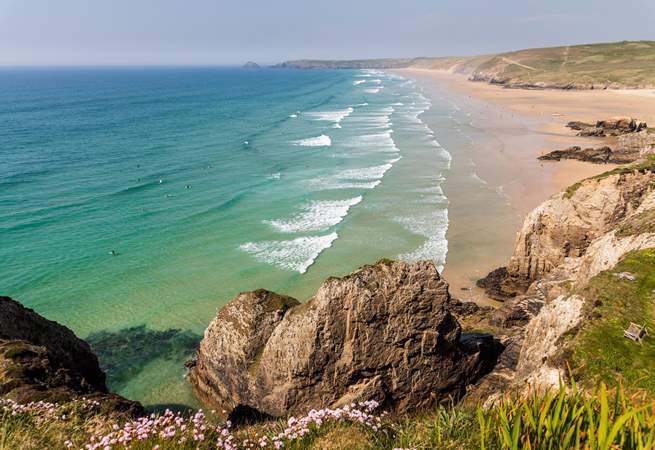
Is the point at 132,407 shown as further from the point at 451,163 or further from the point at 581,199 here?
the point at 451,163

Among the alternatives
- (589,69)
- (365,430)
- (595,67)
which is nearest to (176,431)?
(365,430)

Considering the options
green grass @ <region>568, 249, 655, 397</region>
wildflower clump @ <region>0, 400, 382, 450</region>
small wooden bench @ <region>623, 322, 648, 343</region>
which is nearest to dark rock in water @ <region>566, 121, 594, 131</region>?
green grass @ <region>568, 249, 655, 397</region>

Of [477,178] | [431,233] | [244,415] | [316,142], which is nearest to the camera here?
[244,415]

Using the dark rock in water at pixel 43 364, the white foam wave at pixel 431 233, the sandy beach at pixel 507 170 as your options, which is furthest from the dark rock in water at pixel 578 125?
the dark rock in water at pixel 43 364

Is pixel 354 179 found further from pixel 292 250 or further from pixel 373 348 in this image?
pixel 373 348

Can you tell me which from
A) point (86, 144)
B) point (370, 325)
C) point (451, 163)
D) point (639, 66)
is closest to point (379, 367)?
point (370, 325)

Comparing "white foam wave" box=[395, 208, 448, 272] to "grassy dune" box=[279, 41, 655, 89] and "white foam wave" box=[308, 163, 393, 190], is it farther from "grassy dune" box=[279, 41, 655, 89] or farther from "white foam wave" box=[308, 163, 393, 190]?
"grassy dune" box=[279, 41, 655, 89]
